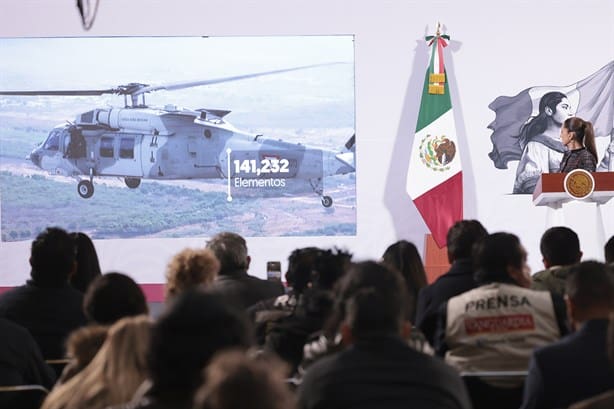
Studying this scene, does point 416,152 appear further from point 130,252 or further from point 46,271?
point 46,271

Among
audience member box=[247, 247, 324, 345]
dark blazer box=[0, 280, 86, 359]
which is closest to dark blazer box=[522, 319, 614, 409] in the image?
audience member box=[247, 247, 324, 345]

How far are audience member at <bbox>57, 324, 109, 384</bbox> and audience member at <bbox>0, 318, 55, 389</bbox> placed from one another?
0.82m

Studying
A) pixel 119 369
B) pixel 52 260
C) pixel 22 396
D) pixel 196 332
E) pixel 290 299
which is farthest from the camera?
pixel 52 260

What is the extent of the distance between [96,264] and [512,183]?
4817 millimetres

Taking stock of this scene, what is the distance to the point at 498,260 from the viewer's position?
12.3 ft

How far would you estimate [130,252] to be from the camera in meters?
8.86

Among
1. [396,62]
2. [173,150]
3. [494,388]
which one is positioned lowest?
[494,388]

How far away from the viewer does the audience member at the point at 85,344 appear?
2.66m

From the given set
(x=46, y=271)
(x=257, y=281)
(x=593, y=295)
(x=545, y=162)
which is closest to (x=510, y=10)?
(x=545, y=162)

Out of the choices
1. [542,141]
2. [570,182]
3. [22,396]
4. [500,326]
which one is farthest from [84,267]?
[542,141]

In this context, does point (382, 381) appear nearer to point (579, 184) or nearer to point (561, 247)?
point (561, 247)

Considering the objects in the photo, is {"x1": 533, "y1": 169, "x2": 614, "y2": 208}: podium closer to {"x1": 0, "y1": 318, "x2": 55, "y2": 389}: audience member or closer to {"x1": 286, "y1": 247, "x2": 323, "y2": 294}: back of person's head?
{"x1": 286, "y1": 247, "x2": 323, "y2": 294}: back of person's head

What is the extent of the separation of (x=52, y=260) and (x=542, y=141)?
5549 mm

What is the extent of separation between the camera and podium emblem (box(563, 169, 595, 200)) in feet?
20.6
